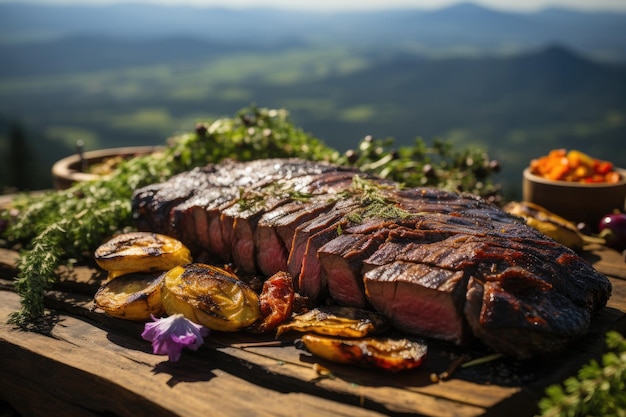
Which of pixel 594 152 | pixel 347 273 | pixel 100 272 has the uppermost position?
pixel 347 273

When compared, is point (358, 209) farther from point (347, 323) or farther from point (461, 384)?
point (461, 384)

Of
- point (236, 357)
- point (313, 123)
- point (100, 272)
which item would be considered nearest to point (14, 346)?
point (100, 272)

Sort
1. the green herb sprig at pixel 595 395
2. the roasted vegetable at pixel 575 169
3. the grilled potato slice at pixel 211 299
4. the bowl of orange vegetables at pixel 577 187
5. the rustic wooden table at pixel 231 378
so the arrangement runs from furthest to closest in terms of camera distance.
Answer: the roasted vegetable at pixel 575 169, the bowl of orange vegetables at pixel 577 187, the grilled potato slice at pixel 211 299, the rustic wooden table at pixel 231 378, the green herb sprig at pixel 595 395

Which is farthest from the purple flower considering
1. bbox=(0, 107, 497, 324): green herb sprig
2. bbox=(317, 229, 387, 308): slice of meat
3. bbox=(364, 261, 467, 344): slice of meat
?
bbox=(0, 107, 497, 324): green herb sprig

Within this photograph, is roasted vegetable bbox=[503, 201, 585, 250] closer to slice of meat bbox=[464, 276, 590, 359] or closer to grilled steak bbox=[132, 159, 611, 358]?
grilled steak bbox=[132, 159, 611, 358]

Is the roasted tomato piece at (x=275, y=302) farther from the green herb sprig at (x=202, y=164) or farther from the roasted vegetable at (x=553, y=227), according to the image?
the roasted vegetable at (x=553, y=227)

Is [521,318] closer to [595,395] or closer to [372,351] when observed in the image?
[595,395]

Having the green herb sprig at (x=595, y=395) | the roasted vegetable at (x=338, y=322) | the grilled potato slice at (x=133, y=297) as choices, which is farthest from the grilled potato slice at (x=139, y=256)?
the green herb sprig at (x=595, y=395)

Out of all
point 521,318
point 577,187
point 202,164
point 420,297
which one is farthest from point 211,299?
point 577,187
